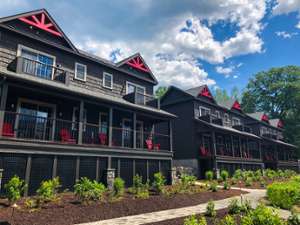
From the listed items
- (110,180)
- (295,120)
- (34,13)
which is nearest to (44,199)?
(110,180)

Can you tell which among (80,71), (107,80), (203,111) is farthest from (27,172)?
(203,111)

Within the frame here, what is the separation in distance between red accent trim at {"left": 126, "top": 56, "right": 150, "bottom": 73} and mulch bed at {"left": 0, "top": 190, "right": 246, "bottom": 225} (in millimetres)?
11797

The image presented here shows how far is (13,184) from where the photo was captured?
29.8ft

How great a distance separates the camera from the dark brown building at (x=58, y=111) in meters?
11.3

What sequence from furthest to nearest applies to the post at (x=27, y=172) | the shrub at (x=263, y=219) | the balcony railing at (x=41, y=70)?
1. the balcony railing at (x=41, y=70)
2. the post at (x=27, y=172)
3. the shrub at (x=263, y=219)

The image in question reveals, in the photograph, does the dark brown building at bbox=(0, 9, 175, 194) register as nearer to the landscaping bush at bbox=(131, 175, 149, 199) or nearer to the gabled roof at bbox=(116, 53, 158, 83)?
the gabled roof at bbox=(116, 53, 158, 83)

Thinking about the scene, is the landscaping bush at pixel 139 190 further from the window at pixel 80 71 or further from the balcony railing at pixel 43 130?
the window at pixel 80 71

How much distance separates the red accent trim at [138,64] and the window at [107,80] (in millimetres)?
2338

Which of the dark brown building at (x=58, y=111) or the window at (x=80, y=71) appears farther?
the window at (x=80, y=71)

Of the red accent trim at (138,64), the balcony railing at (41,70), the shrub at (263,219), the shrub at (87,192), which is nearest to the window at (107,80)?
the red accent trim at (138,64)

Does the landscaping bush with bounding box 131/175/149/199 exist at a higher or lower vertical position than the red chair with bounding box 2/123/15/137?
lower

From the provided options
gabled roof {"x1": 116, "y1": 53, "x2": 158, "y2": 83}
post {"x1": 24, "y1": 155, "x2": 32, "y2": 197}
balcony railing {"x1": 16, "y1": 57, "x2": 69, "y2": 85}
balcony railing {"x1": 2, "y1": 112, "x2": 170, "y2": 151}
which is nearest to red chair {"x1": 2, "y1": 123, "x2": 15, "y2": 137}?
balcony railing {"x1": 2, "y1": 112, "x2": 170, "y2": 151}

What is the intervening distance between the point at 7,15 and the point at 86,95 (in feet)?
20.6

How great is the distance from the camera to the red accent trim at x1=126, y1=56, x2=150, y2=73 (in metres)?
20.5
